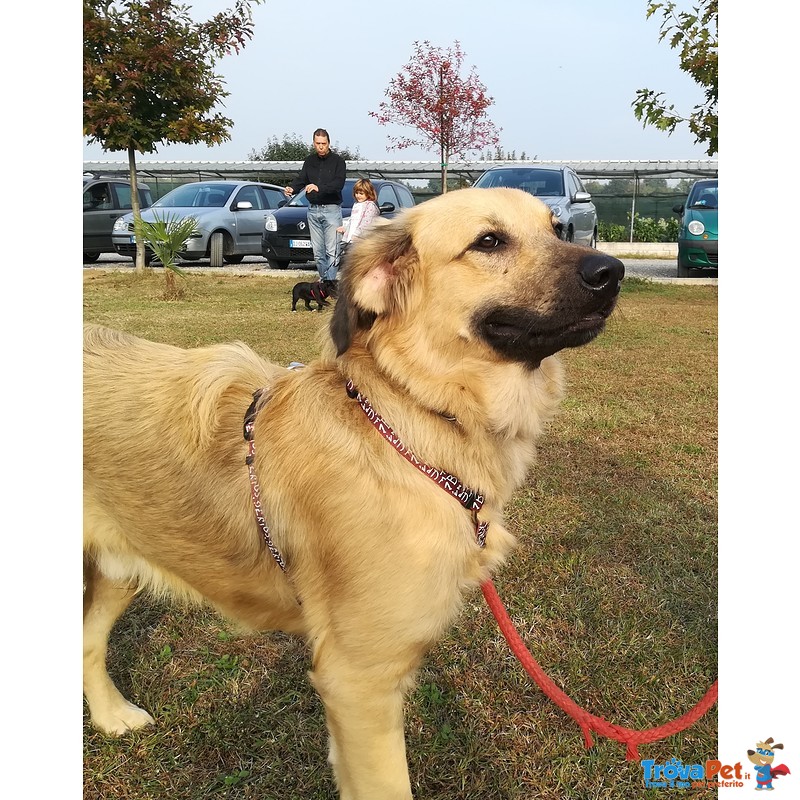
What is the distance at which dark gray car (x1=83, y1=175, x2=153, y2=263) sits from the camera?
1730cm

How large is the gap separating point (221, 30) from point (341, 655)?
47.8 feet

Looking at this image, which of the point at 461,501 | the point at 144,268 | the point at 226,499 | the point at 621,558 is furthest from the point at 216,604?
the point at 144,268

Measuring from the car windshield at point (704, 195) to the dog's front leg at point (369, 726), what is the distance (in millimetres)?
14386

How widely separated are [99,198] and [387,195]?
748 cm

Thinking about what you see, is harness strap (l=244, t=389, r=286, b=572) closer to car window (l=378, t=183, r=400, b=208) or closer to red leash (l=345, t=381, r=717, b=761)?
red leash (l=345, t=381, r=717, b=761)

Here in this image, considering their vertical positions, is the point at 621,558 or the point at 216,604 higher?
the point at 216,604

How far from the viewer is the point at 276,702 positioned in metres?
2.64


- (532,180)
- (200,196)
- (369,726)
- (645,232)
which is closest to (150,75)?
(200,196)

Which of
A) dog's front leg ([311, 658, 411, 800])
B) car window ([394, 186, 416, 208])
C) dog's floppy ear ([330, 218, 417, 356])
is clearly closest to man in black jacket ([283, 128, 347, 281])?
car window ([394, 186, 416, 208])

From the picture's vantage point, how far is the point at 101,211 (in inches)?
690

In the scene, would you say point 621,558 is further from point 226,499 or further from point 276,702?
point 226,499

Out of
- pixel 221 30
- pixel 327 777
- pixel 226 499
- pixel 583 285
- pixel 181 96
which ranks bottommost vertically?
pixel 327 777

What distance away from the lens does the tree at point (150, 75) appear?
1307cm

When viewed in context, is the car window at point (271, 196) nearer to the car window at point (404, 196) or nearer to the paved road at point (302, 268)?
the paved road at point (302, 268)
